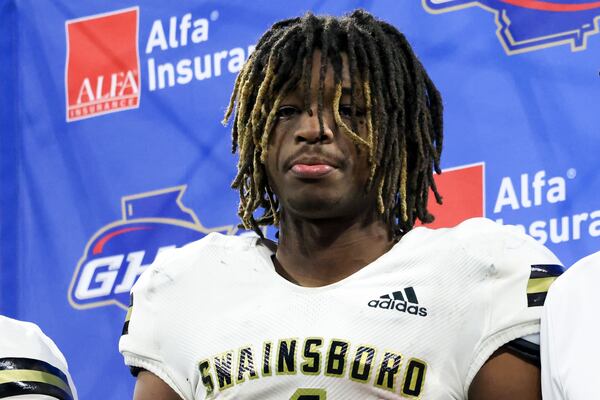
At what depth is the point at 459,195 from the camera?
2.88 m

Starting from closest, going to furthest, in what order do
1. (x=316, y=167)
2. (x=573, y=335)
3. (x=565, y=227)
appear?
(x=573, y=335) < (x=316, y=167) < (x=565, y=227)

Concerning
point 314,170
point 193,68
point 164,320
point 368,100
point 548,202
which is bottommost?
point 164,320

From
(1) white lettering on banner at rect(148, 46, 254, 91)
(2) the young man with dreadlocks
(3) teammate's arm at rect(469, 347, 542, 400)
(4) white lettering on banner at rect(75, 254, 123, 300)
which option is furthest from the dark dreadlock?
(4) white lettering on banner at rect(75, 254, 123, 300)

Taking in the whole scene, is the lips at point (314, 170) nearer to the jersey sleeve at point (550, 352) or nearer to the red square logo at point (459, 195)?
the jersey sleeve at point (550, 352)

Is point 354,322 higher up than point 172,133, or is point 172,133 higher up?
point 172,133

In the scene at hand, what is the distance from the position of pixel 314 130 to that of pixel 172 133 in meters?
1.00

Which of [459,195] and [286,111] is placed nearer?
[286,111]

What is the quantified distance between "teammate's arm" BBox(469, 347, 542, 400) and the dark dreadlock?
316 millimetres

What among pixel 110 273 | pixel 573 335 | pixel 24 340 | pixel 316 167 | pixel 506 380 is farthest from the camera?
pixel 110 273

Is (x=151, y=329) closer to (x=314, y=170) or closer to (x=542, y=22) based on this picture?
(x=314, y=170)

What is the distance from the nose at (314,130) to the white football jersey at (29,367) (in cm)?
53

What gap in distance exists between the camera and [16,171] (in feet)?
11.0

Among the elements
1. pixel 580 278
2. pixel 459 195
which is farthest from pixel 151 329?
pixel 459 195

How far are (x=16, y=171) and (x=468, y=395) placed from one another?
1514 mm
